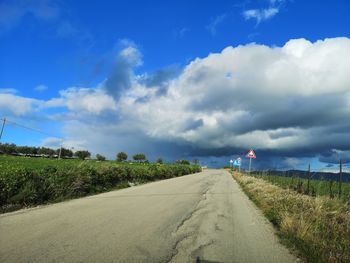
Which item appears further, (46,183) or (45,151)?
(45,151)

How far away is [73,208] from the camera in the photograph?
12422 mm

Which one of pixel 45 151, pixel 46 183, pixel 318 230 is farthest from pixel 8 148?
pixel 318 230

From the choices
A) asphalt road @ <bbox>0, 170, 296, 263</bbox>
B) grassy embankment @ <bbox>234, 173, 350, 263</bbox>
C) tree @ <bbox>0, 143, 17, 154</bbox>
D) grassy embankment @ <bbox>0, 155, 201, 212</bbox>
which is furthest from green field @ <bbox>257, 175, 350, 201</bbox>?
tree @ <bbox>0, 143, 17, 154</bbox>

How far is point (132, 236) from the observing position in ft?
26.9

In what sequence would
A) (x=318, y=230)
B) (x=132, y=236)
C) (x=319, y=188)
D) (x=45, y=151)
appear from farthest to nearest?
(x=45, y=151)
(x=319, y=188)
(x=318, y=230)
(x=132, y=236)

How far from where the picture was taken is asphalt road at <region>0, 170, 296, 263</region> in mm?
6617

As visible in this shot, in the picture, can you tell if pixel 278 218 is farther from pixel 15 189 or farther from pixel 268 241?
pixel 15 189

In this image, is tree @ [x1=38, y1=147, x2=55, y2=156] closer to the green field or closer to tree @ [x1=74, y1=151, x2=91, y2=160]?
tree @ [x1=74, y1=151, x2=91, y2=160]

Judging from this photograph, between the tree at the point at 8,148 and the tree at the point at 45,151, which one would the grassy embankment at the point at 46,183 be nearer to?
the tree at the point at 8,148

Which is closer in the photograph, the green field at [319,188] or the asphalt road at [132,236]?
the asphalt road at [132,236]

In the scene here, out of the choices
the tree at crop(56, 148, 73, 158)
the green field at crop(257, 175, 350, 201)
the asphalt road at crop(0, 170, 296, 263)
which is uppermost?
the tree at crop(56, 148, 73, 158)

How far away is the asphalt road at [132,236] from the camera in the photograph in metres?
6.62

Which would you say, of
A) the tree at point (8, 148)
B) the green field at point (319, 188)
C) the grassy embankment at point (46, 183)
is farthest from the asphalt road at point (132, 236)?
the tree at point (8, 148)

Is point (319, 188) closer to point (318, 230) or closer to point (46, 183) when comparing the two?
point (318, 230)
